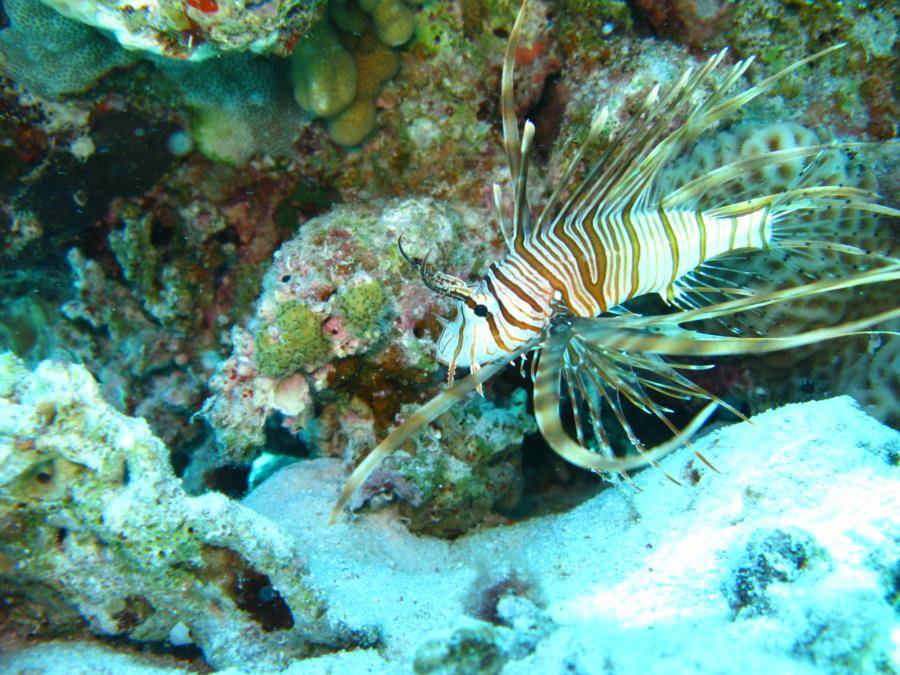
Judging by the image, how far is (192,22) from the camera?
261 cm

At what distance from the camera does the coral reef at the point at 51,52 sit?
3.21 metres

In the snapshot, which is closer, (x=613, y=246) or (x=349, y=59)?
(x=613, y=246)

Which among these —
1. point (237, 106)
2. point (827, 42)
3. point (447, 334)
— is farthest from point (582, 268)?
point (237, 106)

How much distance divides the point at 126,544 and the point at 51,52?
3094 mm

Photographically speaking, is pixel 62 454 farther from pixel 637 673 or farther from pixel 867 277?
pixel 867 277

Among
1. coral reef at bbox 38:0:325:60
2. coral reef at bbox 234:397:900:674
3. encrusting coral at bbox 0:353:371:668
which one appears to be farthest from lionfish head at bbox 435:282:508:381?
coral reef at bbox 38:0:325:60

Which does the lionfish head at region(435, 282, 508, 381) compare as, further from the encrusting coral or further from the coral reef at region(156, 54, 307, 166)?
the coral reef at region(156, 54, 307, 166)

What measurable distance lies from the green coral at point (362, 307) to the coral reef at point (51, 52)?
7.49ft

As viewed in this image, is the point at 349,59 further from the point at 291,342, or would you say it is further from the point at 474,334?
the point at 474,334

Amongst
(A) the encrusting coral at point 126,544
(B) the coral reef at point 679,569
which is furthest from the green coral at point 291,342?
(B) the coral reef at point 679,569

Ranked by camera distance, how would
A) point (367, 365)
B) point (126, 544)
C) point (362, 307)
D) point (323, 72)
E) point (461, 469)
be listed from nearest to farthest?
point (126, 544)
point (362, 307)
point (367, 365)
point (461, 469)
point (323, 72)

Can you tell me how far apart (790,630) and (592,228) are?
1805mm

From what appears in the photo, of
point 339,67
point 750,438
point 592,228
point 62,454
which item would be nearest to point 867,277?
point 592,228

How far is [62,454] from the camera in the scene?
2.15 m
